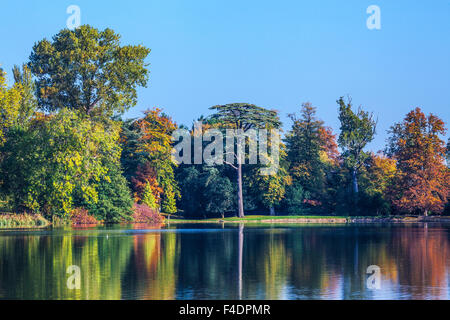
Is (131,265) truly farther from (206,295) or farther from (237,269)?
(206,295)

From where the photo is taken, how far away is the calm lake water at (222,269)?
59.1 ft

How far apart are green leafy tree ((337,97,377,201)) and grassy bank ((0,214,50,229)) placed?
40.5 m

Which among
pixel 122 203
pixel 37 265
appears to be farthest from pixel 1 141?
pixel 37 265

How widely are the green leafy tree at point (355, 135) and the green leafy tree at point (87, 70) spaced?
28974 millimetres

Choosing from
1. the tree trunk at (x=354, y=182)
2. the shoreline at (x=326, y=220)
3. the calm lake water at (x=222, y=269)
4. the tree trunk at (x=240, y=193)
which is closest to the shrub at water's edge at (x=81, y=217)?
the shoreline at (x=326, y=220)

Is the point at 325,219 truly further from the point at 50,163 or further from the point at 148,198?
the point at 50,163

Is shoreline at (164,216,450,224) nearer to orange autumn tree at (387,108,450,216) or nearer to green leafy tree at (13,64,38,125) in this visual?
orange autumn tree at (387,108,450,216)

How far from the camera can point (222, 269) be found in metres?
23.4

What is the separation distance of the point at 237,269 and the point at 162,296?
6.51 meters

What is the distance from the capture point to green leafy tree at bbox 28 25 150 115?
62.5m

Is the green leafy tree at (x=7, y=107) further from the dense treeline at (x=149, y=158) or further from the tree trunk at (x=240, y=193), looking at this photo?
the tree trunk at (x=240, y=193)

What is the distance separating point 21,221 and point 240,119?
1213 inches

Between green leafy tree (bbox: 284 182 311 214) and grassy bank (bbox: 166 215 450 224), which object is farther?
green leafy tree (bbox: 284 182 311 214)

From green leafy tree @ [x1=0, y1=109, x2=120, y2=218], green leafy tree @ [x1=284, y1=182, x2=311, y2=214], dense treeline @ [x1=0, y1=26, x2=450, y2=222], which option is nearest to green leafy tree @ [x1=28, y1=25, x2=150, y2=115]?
dense treeline @ [x1=0, y1=26, x2=450, y2=222]
